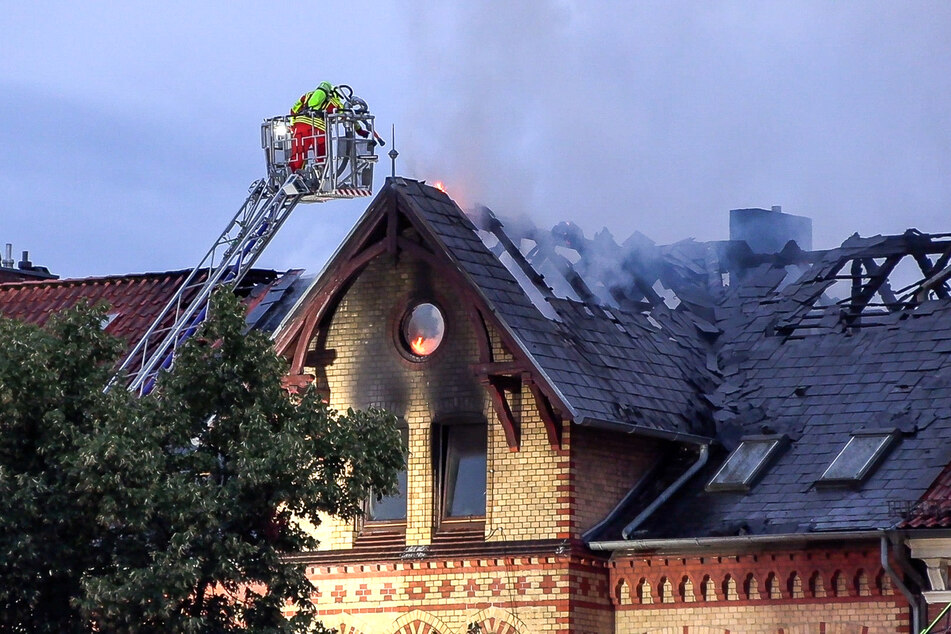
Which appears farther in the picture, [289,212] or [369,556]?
[289,212]

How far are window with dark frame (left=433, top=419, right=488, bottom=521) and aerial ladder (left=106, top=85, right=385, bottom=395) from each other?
631 centimetres

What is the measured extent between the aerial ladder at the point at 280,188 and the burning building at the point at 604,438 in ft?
16.1

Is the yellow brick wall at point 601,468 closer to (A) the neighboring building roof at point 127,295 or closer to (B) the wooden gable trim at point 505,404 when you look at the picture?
(B) the wooden gable trim at point 505,404

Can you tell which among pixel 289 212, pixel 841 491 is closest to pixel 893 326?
pixel 841 491

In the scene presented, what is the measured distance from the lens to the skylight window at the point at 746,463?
3241 cm

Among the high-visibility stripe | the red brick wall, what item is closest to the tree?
the red brick wall

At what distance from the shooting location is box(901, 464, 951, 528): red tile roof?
97.0 ft

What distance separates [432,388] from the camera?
3366cm

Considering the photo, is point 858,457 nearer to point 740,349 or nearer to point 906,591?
point 906,591

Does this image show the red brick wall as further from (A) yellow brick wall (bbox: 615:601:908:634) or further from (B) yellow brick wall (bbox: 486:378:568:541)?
(B) yellow brick wall (bbox: 486:378:568:541)

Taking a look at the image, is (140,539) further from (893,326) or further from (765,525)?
(893,326)

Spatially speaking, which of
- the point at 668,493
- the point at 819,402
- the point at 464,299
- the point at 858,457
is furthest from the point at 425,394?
the point at 858,457

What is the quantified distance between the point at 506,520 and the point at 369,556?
2055mm

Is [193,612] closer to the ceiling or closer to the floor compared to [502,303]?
closer to the floor
